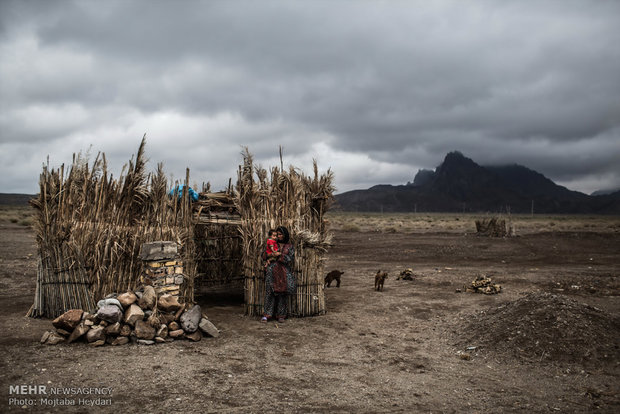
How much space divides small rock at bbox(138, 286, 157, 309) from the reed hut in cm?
82

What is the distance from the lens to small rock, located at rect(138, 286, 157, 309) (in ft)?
19.4

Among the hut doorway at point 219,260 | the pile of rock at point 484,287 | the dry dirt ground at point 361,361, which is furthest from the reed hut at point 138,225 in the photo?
the pile of rock at point 484,287

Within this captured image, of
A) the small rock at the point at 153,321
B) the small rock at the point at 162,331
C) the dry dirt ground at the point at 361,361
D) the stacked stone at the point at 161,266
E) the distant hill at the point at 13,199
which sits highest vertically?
the distant hill at the point at 13,199

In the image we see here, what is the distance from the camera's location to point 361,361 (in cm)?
551

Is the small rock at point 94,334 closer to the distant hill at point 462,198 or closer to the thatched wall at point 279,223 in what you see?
the thatched wall at point 279,223

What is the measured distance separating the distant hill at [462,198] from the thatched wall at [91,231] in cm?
10885

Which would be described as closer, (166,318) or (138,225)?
(166,318)

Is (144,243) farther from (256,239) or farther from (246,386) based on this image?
(246,386)

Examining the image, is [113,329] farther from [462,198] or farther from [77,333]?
[462,198]

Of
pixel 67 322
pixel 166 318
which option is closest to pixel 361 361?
pixel 166 318

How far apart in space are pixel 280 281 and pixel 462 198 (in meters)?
157

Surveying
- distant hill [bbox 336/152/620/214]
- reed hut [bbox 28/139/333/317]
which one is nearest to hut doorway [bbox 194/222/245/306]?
reed hut [bbox 28/139/333/317]

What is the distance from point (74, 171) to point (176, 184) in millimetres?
1634

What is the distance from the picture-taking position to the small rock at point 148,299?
5.92 m
